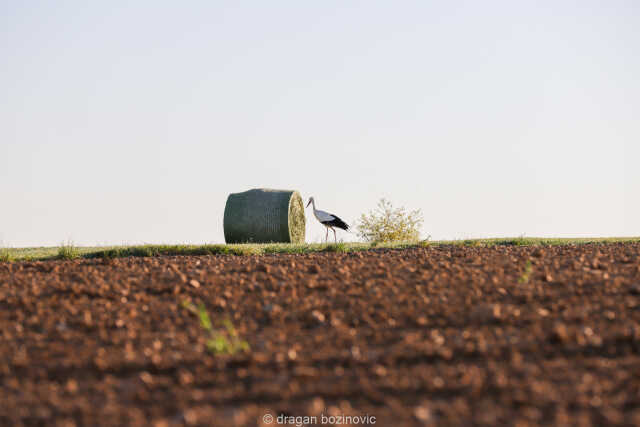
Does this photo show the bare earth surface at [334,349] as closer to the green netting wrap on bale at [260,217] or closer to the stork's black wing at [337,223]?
the green netting wrap on bale at [260,217]

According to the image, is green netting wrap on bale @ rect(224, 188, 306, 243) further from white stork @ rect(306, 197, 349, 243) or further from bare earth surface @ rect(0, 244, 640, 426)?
bare earth surface @ rect(0, 244, 640, 426)

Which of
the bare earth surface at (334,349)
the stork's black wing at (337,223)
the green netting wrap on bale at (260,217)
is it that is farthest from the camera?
the stork's black wing at (337,223)

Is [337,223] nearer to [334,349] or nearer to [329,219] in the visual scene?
[329,219]

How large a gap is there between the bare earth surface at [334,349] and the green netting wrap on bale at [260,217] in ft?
38.5

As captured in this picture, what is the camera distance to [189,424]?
3189 millimetres

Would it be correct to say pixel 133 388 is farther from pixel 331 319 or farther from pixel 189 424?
pixel 331 319

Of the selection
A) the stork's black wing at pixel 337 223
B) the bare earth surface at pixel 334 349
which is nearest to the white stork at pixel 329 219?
the stork's black wing at pixel 337 223

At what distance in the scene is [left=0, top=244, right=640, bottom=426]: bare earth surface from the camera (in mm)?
3424

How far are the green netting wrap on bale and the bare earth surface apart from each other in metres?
11.7

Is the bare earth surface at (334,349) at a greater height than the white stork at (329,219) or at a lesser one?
lesser

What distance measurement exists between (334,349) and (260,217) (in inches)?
584

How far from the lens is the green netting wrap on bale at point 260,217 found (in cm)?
1898

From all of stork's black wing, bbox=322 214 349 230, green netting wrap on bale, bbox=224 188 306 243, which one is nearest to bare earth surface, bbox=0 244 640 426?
green netting wrap on bale, bbox=224 188 306 243

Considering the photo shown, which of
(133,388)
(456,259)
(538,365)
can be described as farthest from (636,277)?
(133,388)
